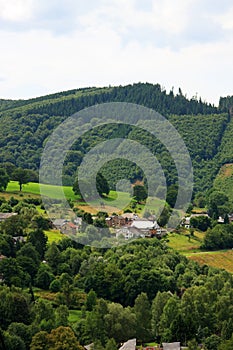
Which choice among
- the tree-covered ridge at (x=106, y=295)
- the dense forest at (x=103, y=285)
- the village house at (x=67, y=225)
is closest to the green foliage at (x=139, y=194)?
the dense forest at (x=103, y=285)

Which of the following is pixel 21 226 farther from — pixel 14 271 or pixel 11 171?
pixel 11 171

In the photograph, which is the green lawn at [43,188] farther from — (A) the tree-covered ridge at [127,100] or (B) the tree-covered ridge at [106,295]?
(A) the tree-covered ridge at [127,100]

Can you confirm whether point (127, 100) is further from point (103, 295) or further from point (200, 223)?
point (103, 295)

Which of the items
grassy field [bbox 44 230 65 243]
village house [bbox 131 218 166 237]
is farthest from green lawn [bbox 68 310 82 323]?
village house [bbox 131 218 166 237]

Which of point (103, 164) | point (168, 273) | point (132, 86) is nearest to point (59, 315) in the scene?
point (168, 273)

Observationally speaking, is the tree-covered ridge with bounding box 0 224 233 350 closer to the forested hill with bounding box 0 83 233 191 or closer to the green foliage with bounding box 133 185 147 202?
the green foliage with bounding box 133 185 147 202

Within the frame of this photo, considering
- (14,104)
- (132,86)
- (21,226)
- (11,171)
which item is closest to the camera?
(21,226)

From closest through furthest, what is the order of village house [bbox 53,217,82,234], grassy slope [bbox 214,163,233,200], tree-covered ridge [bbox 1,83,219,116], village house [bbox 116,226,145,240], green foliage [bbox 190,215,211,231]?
village house [bbox 53,217,82,234]
village house [bbox 116,226,145,240]
green foliage [bbox 190,215,211,231]
grassy slope [bbox 214,163,233,200]
tree-covered ridge [bbox 1,83,219,116]
